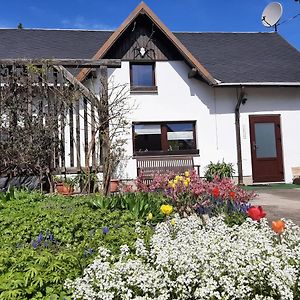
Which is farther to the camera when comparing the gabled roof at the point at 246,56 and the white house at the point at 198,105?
the gabled roof at the point at 246,56

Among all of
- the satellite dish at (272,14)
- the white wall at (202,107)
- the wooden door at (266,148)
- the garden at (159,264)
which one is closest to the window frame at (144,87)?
the white wall at (202,107)

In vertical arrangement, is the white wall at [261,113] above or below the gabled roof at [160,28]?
below

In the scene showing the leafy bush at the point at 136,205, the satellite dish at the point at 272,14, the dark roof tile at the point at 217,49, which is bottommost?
the leafy bush at the point at 136,205

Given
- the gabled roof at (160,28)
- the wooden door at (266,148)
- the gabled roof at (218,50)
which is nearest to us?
the gabled roof at (160,28)

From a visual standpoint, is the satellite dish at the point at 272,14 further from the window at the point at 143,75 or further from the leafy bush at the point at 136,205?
the leafy bush at the point at 136,205

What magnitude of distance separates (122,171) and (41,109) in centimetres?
482

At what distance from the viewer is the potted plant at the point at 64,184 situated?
771cm

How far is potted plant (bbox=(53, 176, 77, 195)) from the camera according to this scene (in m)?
7.71

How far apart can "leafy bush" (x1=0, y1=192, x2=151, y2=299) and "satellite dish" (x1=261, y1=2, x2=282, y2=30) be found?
49.4 ft

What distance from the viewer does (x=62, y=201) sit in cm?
565

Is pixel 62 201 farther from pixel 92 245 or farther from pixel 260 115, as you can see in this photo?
pixel 260 115

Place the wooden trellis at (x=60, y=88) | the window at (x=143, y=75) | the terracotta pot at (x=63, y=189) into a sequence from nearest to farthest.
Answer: the terracotta pot at (x=63, y=189) → the wooden trellis at (x=60, y=88) → the window at (x=143, y=75)

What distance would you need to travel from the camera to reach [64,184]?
7.79m

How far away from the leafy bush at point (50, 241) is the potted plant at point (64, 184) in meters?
1.91
